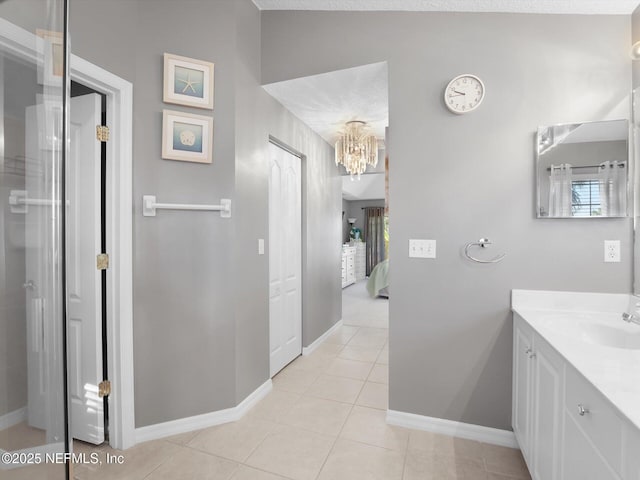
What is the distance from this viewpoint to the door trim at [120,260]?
1.82 m

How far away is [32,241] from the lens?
2.57ft

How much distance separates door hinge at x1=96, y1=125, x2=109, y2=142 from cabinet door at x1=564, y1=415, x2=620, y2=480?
2.50 m

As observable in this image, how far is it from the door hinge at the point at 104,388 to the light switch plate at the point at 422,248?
199 cm

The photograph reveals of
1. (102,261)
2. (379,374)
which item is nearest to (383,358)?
(379,374)

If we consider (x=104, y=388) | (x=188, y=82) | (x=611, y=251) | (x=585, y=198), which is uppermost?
(x=188, y=82)

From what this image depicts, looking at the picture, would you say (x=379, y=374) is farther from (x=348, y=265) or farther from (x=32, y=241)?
(x=348, y=265)

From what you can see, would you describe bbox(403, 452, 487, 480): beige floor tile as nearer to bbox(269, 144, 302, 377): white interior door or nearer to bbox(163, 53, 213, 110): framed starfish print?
bbox(269, 144, 302, 377): white interior door

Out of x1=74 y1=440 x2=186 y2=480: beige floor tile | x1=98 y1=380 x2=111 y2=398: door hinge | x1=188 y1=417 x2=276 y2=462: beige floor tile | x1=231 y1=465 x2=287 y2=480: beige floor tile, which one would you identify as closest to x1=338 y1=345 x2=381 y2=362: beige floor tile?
x1=188 y1=417 x2=276 y2=462: beige floor tile

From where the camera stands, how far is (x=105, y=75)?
1.72 metres

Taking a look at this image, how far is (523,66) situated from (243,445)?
2.78 meters

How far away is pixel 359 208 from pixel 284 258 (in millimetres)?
6815

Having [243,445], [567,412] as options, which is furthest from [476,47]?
[243,445]

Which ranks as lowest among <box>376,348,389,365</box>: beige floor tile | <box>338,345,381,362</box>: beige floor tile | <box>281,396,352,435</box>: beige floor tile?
<box>281,396,352,435</box>: beige floor tile

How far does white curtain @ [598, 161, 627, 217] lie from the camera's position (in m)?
1.68
